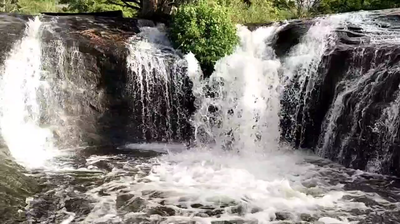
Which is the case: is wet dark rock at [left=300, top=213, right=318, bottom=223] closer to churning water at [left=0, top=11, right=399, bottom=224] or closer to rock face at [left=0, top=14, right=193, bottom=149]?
churning water at [left=0, top=11, right=399, bottom=224]

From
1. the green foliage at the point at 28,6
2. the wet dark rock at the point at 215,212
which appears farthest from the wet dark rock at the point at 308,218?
the green foliage at the point at 28,6

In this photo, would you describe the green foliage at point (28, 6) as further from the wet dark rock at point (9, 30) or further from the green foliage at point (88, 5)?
the wet dark rock at point (9, 30)

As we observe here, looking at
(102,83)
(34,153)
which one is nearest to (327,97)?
(102,83)

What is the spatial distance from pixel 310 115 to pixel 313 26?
7.23ft

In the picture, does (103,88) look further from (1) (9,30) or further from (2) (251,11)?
(2) (251,11)

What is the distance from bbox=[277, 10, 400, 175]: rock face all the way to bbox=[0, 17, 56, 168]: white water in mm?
4962

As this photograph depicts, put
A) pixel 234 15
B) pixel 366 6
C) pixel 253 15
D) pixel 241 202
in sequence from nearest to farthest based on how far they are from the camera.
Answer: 1. pixel 241 202
2. pixel 234 15
3. pixel 253 15
4. pixel 366 6

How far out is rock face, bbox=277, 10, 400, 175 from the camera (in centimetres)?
825

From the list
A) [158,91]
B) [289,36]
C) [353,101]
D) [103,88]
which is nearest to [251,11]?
[289,36]

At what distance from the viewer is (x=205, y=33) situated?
1053cm

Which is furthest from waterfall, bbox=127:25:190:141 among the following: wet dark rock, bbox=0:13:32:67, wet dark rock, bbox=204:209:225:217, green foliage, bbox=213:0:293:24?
wet dark rock, bbox=204:209:225:217

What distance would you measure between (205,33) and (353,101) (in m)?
3.54

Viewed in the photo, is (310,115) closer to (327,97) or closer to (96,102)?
(327,97)

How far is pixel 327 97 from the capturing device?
9602 mm
